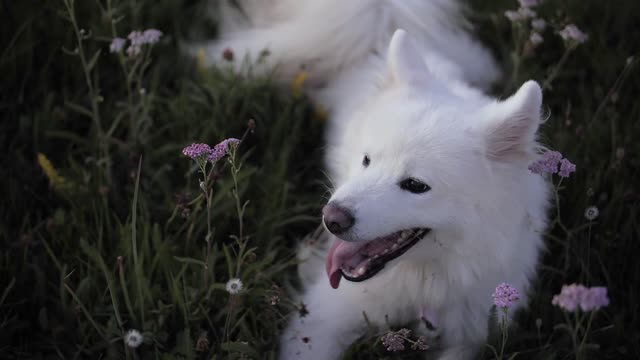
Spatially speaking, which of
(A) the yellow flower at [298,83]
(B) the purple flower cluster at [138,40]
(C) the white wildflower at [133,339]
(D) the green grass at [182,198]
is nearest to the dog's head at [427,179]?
(D) the green grass at [182,198]

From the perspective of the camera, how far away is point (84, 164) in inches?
113

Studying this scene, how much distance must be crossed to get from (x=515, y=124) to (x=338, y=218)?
580mm

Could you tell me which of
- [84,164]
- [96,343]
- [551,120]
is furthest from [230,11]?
[96,343]

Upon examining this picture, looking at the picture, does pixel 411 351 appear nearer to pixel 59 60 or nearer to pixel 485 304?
pixel 485 304

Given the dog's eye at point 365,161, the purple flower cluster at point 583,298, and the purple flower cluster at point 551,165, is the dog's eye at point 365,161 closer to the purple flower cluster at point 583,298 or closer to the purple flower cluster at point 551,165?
the purple flower cluster at point 551,165

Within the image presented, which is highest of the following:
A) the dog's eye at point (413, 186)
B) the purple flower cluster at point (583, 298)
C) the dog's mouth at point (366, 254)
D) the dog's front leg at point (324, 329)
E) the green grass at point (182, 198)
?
the purple flower cluster at point (583, 298)

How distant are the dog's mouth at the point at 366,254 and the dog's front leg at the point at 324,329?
20 centimetres

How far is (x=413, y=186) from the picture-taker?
195 centimetres

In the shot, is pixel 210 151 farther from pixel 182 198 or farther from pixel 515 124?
pixel 515 124

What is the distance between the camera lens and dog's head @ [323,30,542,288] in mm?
1866

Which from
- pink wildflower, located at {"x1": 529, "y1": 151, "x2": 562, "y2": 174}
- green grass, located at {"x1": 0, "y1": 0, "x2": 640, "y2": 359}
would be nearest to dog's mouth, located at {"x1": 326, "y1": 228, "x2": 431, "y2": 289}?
green grass, located at {"x1": 0, "y1": 0, "x2": 640, "y2": 359}

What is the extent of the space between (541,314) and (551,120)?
1.15 metres

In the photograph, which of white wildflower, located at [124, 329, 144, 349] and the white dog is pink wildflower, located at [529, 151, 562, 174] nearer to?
the white dog

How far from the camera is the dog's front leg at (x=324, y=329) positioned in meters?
2.20
